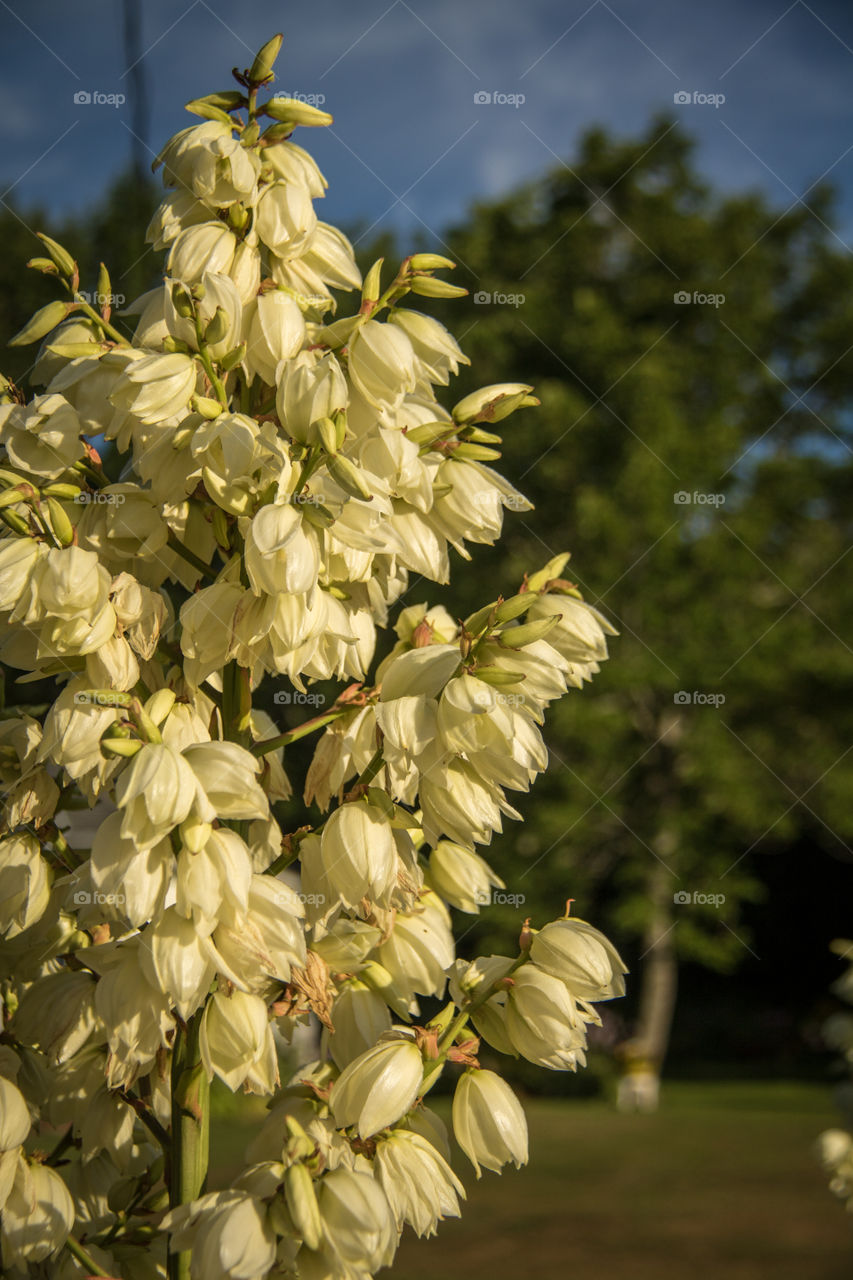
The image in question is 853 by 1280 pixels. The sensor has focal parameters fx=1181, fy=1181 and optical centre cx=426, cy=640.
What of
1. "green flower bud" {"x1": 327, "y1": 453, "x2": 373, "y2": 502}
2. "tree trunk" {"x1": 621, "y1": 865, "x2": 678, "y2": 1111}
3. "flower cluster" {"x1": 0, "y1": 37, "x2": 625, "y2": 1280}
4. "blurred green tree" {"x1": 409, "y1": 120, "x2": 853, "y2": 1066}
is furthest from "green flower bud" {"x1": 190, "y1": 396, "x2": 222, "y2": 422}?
"tree trunk" {"x1": 621, "y1": 865, "x2": 678, "y2": 1111}

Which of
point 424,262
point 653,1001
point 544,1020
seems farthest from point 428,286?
point 653,1001

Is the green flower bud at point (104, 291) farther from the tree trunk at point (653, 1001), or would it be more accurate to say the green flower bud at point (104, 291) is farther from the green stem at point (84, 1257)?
the tree trunk at point (653, 1001)

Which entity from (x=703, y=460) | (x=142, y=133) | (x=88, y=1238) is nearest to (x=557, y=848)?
(x=703, y=460)

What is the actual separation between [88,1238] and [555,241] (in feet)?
35.7

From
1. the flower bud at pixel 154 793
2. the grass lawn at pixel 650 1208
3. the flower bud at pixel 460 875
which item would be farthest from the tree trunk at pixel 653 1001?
the flower bud at pixel 154 793

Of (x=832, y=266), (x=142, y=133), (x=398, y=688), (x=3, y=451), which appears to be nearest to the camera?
(x=398, y=688)

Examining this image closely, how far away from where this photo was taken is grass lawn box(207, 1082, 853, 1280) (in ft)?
16.7

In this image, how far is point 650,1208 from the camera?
19.9 feet

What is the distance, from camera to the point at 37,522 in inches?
40.1

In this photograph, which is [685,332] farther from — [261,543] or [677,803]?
[261,543]

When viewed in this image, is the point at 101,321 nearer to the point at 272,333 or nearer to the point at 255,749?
the point at 272,333

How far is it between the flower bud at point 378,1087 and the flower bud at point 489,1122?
8 cm

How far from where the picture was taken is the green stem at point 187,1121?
1033mm

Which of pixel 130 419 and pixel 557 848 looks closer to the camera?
pixel 130 419
